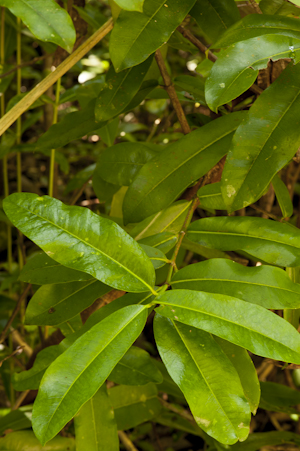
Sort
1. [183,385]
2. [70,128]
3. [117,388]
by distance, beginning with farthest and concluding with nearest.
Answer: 1. [117,388]
2. [70,128]
3. [183,385]

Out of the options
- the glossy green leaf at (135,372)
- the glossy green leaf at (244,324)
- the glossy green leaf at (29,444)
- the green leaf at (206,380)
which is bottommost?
the glossy green leaf at (29,444)

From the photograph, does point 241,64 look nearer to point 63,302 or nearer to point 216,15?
point 216,15

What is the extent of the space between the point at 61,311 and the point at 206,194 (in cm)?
26

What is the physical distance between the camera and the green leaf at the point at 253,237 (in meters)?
0.46

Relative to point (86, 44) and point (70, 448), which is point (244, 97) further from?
point (70, 448)

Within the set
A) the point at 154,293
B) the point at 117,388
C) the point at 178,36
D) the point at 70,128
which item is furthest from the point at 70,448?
the point at 178,36

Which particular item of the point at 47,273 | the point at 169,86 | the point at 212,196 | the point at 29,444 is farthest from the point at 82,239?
the point at 29,444

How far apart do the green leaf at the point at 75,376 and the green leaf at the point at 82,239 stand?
59 millimetres

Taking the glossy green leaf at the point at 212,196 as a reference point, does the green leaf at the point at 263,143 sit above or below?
above

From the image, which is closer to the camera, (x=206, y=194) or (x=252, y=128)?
(x=252, y=128)

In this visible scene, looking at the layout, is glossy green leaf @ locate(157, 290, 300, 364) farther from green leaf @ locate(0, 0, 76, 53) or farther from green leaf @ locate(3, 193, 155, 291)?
green leaf @ locate(0, 0, 76, 53)

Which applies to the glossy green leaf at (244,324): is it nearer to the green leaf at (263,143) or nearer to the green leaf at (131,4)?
the green leaf at (263,143)

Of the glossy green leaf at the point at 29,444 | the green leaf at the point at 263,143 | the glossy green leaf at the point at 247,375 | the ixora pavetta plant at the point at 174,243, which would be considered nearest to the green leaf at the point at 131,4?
the ixora pavetta plant at the point at 174,243

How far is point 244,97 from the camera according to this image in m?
0.67
